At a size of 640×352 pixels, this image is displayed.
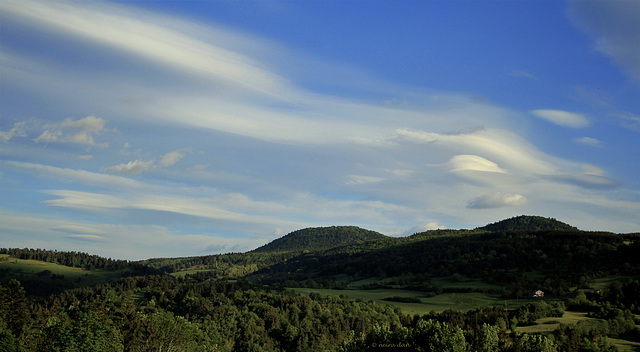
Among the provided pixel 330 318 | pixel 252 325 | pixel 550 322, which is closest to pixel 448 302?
pixel 330 318

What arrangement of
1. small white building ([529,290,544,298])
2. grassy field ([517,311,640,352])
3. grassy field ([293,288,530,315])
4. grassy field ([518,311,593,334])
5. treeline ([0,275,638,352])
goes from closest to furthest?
Answer: treeline ([0,275,638,352]), grassy field ([517,311,640,352]), grassy field ([518,311,593,334]), grassy field ([293,288,530,315]), small white building ([529,290,544,298])

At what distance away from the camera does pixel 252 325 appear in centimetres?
14488

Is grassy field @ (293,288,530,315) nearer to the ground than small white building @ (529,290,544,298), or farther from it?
nearer to the ground

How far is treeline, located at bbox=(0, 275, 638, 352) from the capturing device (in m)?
77.8

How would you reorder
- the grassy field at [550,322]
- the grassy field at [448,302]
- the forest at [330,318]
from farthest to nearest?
the grassy field at [448,302] → the grassy field at [550,322] → the forest at [330,318]

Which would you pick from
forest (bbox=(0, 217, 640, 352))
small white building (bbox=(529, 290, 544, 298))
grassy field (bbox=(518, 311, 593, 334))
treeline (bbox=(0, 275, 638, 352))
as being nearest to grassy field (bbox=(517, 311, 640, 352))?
grassy field (bbox=(518, 311, 593, 334))

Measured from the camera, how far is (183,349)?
96500 mm

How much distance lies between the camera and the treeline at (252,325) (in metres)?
77.8

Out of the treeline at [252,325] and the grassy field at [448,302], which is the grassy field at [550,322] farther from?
the grassy field at [448,302]

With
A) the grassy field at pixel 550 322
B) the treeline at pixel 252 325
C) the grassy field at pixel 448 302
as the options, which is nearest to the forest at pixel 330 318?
the treeline at pixel 252 325

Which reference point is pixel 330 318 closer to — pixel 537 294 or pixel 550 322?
pixel 550 322

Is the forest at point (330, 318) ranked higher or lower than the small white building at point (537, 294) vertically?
lower

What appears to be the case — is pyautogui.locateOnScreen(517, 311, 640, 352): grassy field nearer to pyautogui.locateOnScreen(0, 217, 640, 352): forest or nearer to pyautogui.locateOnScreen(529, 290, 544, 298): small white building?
pyautogui.locateOnScreen(0, 217, 640, 352): forest

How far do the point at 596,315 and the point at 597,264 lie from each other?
90286 mm
